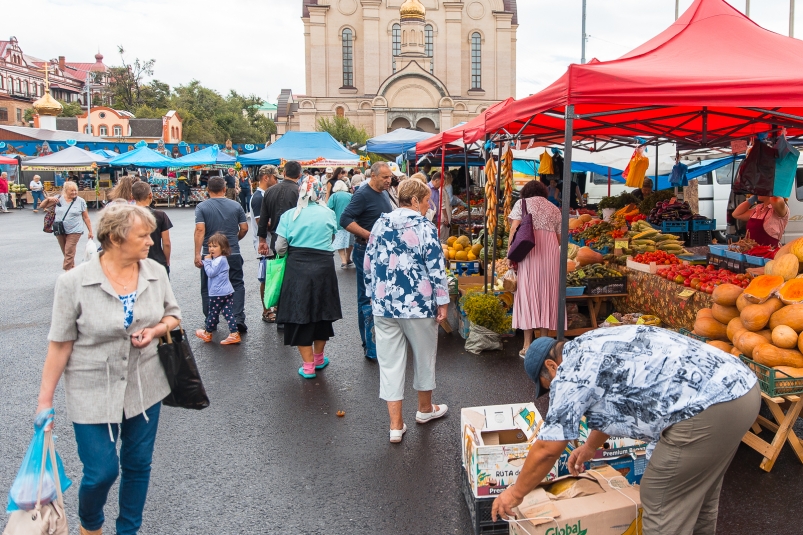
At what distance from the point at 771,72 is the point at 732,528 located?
10.6ft

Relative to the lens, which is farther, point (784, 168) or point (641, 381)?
point (784, 168)

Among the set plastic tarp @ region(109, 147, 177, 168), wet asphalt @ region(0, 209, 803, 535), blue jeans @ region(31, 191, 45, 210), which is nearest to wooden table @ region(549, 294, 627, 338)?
wet asphalt @ region(0, 209, 803, 535)

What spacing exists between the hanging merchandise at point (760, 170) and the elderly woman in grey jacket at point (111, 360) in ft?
19.8

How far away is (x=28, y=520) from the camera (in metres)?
2.62

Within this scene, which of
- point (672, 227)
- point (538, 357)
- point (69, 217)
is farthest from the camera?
point (69, 217)

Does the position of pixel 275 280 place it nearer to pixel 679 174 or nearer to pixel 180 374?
pixel 180 374

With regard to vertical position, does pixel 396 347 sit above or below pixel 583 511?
above

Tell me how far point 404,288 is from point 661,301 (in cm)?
357

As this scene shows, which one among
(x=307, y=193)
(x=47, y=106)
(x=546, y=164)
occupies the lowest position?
(x=307, y=193)

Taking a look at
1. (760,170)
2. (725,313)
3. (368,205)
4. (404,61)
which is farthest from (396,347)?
(404,61)

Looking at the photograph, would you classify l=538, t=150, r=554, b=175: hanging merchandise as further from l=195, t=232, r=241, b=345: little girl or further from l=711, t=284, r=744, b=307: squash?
l=711, t=284, r=744, b=307: squash

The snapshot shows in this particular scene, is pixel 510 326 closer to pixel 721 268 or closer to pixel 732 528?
pixel 721 268

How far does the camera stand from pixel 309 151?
17125 mm

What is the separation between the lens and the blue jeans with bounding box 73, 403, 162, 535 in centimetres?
292
